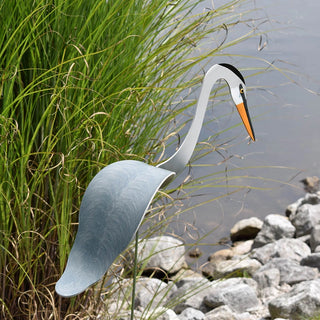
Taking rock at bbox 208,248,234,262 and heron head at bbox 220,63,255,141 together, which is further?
rock at bbox 208,248,234,262

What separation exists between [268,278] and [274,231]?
1.06 meters

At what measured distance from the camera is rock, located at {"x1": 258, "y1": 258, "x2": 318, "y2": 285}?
10.4 ft

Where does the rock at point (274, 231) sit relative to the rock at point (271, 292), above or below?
below

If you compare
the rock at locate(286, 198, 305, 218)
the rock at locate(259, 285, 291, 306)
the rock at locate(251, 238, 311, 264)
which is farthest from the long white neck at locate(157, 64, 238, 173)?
the rock at locate(286, 198, 305, 218)

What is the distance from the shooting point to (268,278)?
322 cm

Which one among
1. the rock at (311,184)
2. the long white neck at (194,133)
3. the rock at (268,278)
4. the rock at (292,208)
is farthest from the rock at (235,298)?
the rock at (311,184)

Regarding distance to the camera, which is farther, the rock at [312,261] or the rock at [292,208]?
the rock at [292,208]

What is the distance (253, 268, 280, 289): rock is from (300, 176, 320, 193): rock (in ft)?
7.96

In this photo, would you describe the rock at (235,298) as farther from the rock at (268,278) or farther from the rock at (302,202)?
the rock at (302,202)

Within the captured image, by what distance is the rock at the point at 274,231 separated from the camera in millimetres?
4227

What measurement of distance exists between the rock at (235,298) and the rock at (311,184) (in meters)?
2.68

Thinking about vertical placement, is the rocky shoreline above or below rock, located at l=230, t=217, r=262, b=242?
above

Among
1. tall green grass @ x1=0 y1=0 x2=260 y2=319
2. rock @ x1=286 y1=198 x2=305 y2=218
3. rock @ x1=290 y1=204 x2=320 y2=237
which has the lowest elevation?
rock @ x1=286 y1=198 x2=305 y2=218

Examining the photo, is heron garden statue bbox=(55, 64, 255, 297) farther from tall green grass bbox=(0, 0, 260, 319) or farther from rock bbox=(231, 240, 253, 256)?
rock bbox=(231, 240, 253, 256)
